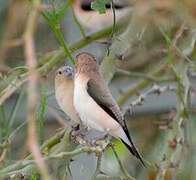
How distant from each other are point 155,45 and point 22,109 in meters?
0.87

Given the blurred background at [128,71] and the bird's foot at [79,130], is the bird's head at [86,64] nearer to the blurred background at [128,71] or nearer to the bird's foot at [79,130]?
the blurred background at [128,71]

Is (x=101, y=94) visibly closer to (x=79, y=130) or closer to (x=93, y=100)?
(x=93, y=100)

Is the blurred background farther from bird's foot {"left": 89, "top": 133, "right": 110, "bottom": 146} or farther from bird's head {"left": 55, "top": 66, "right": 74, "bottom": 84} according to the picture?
bird's foot {"left": 89, "top": 133, "right": 110, "bottom": 146}

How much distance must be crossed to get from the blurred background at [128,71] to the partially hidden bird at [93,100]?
10 cm

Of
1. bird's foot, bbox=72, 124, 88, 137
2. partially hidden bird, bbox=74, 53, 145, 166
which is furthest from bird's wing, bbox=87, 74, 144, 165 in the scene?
bird's foot, bbox=72, 124, 88, 137

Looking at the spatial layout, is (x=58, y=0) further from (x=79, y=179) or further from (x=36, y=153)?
(x=36, y=153)

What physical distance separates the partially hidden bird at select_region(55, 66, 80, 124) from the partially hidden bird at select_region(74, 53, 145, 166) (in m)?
0.06

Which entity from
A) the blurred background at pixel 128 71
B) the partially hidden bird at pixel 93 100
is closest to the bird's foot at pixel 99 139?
the partially hidden bird at pixel 93 100

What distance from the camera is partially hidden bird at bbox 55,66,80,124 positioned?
200 cm

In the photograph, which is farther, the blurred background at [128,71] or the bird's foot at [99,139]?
the blurred background at [128,71]

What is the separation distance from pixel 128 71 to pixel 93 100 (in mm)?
1104

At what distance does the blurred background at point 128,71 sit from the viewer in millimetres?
2131

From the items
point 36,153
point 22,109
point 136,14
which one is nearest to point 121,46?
point 136,14

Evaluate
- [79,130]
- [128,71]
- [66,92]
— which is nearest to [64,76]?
[66,92]
